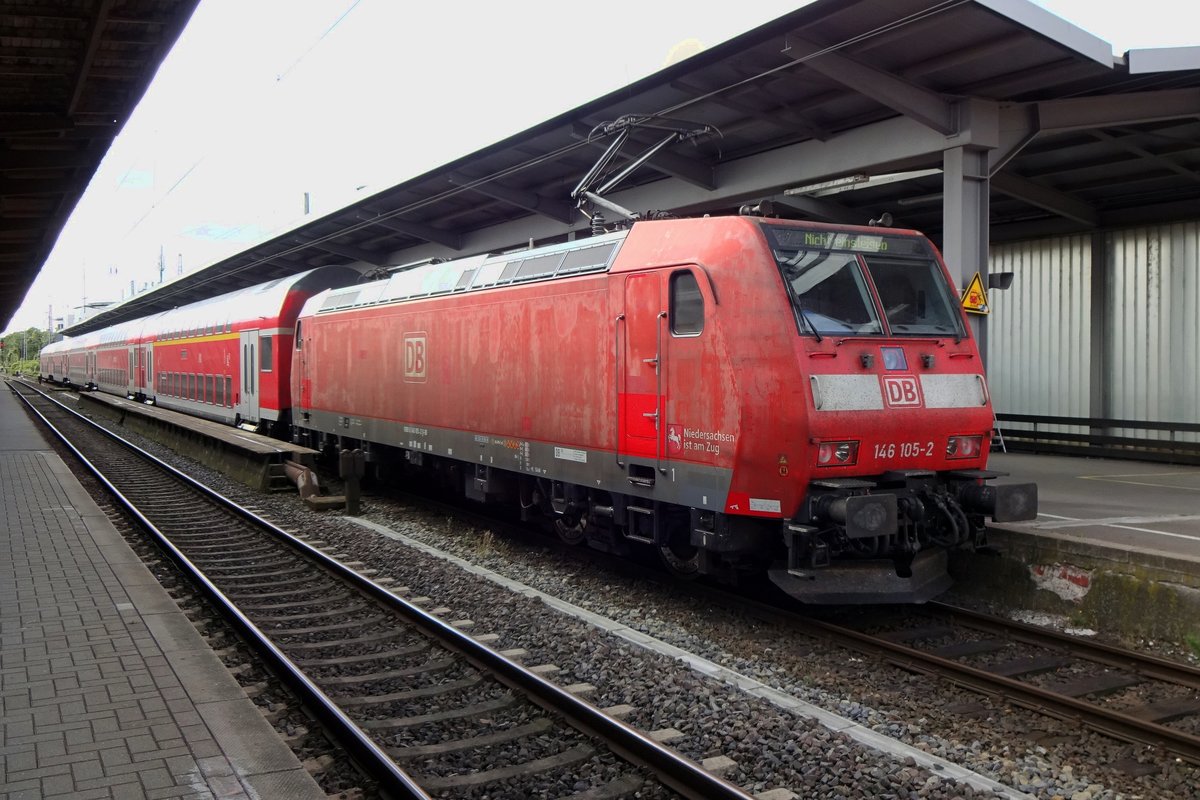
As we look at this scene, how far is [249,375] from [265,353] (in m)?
1.52

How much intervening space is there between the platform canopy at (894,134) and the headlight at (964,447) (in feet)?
7.00

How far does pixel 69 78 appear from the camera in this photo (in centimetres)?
997

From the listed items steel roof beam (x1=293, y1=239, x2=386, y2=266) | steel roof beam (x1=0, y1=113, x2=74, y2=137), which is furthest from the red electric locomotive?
steel roof beam (x1=293, y1=239, x2=386, y2=266)

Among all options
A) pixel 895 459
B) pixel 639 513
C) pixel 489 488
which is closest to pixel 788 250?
pixel 895 459

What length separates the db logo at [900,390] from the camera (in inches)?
296

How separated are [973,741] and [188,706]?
4.33m

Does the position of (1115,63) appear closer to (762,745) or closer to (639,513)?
(639,513)

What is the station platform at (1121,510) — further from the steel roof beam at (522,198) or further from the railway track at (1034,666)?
the steel roof beam at (522,198)

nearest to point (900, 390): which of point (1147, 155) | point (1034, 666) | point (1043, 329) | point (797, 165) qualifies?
point (1034, 666)

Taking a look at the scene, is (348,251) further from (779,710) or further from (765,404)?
(779,710)

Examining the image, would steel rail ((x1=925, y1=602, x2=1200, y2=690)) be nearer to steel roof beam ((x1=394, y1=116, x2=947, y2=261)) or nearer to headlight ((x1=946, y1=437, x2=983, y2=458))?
headlight ((x1=946, y1=437, x2=983, y2=458))

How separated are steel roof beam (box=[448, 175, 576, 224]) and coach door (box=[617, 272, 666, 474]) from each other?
9.80m

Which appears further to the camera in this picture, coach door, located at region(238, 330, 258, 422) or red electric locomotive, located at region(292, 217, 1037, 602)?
coach door, located at region(238, 330, 258, 422)

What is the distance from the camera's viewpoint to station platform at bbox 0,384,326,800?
4.21 meters
